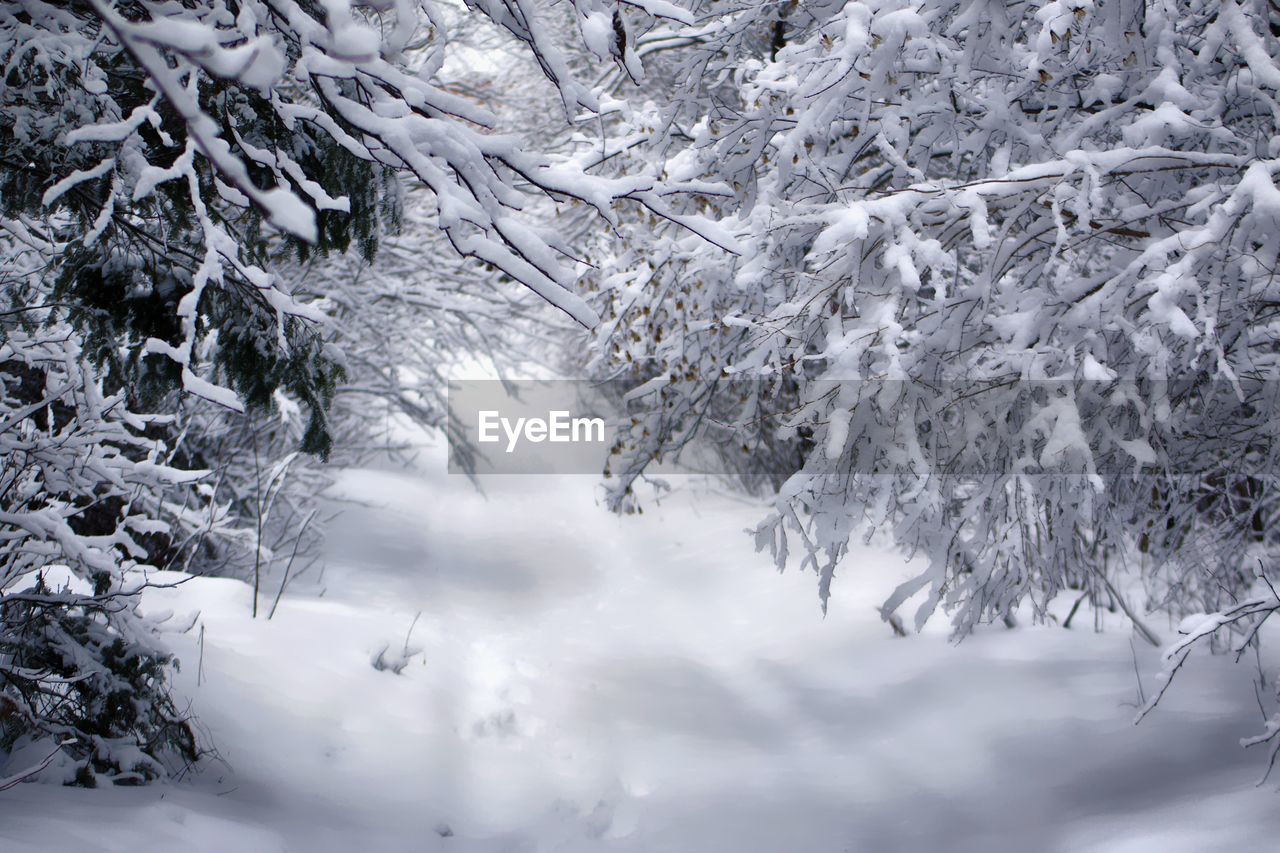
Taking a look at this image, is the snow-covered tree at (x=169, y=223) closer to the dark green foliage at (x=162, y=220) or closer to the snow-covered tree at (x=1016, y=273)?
the dark green foliage at (x=162, y=220)

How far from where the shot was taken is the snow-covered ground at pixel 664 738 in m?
3.64

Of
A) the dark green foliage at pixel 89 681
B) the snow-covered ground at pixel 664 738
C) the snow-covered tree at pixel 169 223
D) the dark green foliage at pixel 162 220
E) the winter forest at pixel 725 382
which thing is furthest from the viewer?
the snow-covered ground at pixel 664 738

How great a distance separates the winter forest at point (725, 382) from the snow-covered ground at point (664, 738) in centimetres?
3

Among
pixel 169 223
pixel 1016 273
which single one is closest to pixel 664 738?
pixel 1016 273

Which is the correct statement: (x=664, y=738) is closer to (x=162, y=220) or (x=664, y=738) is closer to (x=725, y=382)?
(x=725, y=382)

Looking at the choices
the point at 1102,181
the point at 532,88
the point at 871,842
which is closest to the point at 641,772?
the point at 871,842

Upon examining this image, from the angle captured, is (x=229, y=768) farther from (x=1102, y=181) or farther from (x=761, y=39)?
(x=761, y=39)

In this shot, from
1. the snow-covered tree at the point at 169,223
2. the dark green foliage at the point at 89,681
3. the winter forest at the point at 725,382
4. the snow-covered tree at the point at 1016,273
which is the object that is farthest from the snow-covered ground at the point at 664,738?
the snow-covered tree at the point at 1016,273

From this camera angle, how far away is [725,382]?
5723mm

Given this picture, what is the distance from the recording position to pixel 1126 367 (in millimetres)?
3744

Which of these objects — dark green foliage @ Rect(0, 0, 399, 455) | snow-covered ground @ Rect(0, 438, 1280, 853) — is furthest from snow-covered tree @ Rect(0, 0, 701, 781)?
snow-covered ground @ Rect(0, 438, 1280, 853)

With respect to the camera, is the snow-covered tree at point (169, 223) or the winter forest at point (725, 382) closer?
the snow-covered tree at point (169, 223)

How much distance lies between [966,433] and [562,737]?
9.58 ft

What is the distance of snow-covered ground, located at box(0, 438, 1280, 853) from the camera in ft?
11.9
